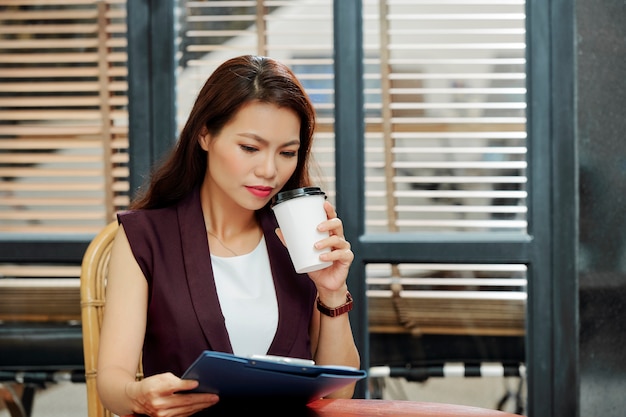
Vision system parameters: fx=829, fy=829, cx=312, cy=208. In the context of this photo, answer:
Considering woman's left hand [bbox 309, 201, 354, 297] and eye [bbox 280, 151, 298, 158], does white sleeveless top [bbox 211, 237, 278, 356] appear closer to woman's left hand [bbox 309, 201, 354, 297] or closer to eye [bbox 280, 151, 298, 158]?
woman's left hand [bbox 309, 201, 354, 297]

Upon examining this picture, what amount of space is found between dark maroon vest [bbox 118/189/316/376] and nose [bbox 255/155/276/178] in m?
0.19

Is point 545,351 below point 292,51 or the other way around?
below

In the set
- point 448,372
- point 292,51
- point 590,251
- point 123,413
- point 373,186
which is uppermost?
point 292,51

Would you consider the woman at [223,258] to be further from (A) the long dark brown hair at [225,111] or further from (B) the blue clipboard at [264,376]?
(B) the blue clipboard at [264,376]

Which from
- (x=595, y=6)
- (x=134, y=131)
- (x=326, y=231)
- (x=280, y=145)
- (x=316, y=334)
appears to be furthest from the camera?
(x=134, y=131)

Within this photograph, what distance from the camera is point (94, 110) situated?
2441mm

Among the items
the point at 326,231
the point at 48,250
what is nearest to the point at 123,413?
the point at 326,231

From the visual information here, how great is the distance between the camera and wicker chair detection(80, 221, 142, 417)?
1.66 m

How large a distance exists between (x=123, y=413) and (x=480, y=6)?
1.53m

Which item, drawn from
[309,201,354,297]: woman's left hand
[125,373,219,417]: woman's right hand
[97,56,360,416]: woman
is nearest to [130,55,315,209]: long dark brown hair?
[97,56,360,416]: woman

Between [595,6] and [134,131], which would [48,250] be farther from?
[595,6]

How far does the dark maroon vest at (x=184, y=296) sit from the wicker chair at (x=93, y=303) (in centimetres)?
12

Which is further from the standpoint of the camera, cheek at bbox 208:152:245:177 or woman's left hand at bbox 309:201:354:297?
cheek at bbox 208:152:245:177

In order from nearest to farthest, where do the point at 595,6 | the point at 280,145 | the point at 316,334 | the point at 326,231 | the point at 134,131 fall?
the point at 326,231
the point at 280,145
the point at 316,334
the point at 595,6
the point at 134,131
